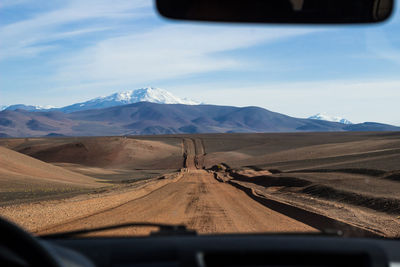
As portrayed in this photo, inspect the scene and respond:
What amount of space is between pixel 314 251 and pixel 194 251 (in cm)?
86

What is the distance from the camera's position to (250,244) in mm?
3398

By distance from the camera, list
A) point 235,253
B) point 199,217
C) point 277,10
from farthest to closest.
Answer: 1. point 199,217
2. point 235,253
3. point 277,10

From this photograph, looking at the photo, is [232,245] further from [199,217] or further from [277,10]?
[199,217]

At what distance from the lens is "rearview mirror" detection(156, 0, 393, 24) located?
2.64m

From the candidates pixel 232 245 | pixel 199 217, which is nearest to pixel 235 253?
pixel 232 245

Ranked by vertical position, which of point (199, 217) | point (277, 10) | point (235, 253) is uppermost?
point (277, 10)

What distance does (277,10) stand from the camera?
2713 mm

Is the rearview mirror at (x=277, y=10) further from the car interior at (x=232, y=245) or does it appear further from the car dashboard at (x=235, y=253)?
the car dashboard at (x=235, y=253)

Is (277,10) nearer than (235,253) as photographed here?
Yes

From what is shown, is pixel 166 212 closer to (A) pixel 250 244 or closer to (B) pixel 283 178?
(A) pixel 250 244

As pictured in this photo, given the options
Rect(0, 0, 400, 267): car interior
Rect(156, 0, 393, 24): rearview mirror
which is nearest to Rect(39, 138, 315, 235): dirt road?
Rect(0, 0, 400, 267): car interior

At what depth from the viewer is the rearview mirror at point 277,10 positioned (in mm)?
2639

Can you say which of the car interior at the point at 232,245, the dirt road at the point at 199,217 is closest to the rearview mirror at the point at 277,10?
the car interior at the point at 232,245

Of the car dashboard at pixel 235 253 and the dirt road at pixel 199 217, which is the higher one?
the car dashboard at pixel 235 253
